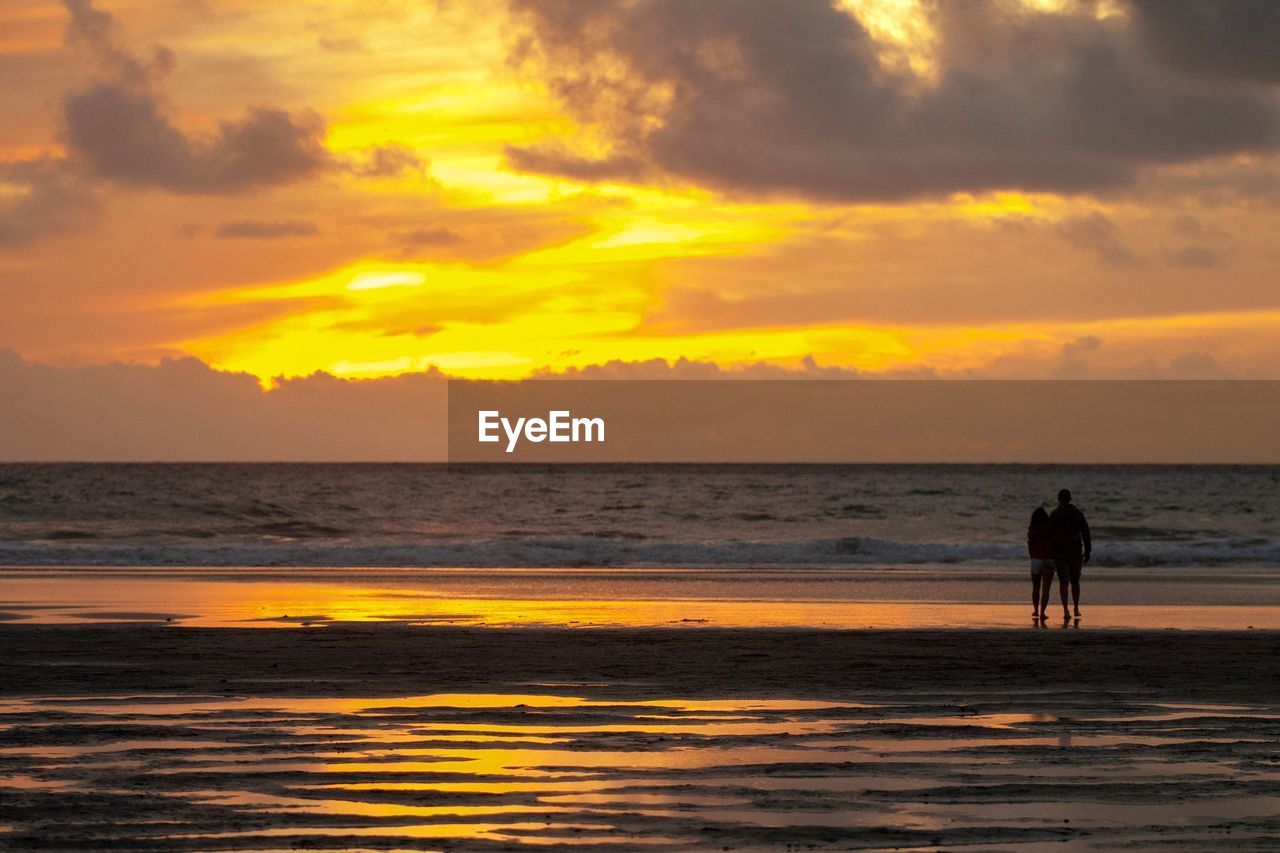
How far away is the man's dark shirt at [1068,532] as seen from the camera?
22.1 metres

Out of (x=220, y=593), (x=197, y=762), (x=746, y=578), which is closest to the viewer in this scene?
(x=197, y=762)

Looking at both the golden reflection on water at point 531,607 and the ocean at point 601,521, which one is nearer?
the golden reflection on water at point 531,607

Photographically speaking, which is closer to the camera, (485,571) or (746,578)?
(746,578)

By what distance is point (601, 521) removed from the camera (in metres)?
67.1

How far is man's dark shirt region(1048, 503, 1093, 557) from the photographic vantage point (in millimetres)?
22062

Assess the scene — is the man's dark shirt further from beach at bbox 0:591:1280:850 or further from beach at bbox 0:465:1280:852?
beach at bbox 0:591:1280:850

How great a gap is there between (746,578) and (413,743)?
74.8 ft

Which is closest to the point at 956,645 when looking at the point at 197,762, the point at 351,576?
the point at 197,762

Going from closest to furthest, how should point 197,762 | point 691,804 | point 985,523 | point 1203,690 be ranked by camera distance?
point 691,804 → point 197,762 → point 1203,690 → point 985,523

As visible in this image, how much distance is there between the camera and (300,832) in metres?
7.24

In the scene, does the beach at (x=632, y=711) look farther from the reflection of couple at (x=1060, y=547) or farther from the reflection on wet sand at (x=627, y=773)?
the reflection of couple at (x=1060, y=547)

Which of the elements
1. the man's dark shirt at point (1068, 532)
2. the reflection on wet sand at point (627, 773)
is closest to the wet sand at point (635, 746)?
the reflection on wet sand at point (627, 773)

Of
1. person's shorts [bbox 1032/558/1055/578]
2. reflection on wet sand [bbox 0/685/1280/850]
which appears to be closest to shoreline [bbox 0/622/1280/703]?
reflection on wet sand [bbox 0/685/1280/850]

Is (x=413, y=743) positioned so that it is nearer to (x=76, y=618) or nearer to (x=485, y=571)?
(x=76, y=618)
